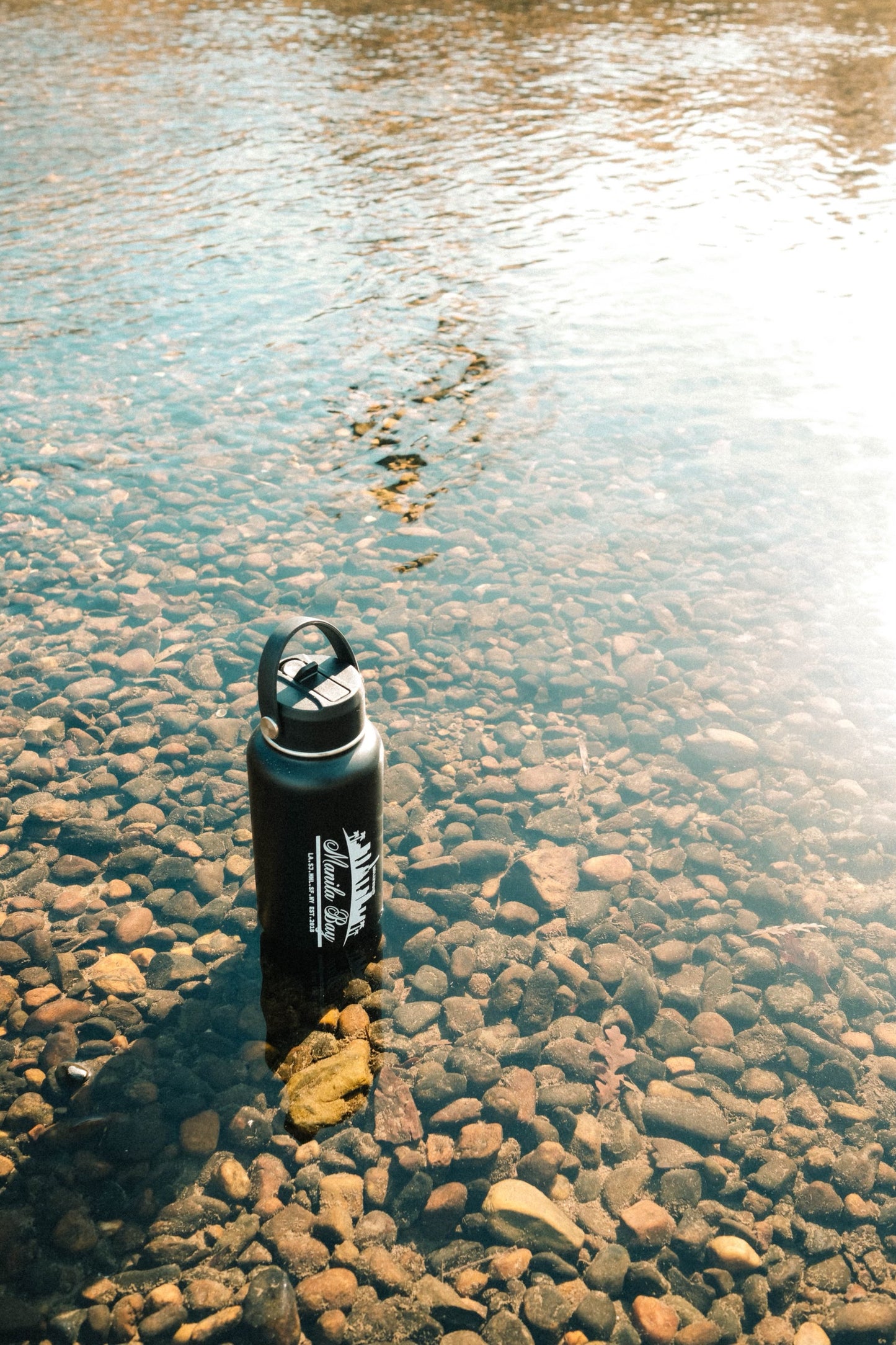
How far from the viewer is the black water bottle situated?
2.97 meters

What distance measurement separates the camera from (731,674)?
4.98 meters

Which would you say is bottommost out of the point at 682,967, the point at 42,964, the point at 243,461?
the point at 682,967

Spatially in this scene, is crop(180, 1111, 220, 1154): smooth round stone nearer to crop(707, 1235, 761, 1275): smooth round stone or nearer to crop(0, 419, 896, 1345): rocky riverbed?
crop(0, 419, 896, 1345): rocky riverbed

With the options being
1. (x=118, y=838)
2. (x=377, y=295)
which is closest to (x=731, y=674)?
(x=118, y=838)

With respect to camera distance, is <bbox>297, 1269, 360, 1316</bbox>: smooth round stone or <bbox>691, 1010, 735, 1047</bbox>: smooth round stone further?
<bbox>691, 1010, 735, 1047</bbox>: smooth round stone

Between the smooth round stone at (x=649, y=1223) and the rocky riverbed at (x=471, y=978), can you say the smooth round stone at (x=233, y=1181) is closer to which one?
the rocky riverbed at (x=471, y=978)

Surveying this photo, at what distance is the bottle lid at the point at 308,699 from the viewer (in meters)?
2.92

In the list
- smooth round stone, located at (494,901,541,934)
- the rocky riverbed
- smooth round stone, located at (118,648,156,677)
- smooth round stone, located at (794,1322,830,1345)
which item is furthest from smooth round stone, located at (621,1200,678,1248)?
smooth round stone, located at (118,648,156,677)

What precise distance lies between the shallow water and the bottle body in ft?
0.80

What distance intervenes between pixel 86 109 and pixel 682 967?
46.5 feet

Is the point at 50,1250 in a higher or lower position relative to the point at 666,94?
lower

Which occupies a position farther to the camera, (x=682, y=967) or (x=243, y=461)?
(x=243, y=461)

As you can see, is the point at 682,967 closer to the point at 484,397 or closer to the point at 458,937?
the point at 458,937

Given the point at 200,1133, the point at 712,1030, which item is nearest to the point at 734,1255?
the point at 712,1030
